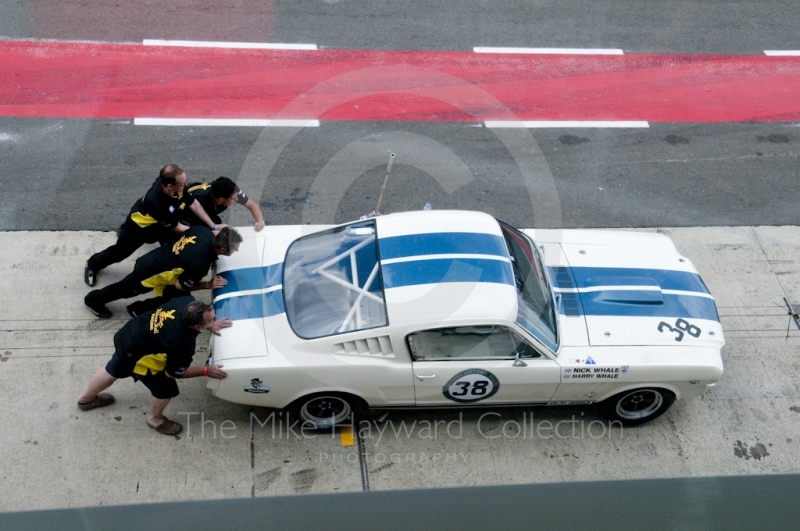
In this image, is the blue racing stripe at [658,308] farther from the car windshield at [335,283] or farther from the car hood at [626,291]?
the car windshield at [335,283]

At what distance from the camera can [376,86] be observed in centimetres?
1004

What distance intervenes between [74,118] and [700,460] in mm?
7775

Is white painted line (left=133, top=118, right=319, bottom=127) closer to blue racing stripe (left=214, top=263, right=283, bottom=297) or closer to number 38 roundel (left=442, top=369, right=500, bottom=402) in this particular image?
blue racing stripe (left=214, top=263, right=283, bottom=297)

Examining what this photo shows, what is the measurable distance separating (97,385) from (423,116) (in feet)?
17.7

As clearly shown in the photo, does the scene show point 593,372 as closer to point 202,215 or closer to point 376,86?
point 202,215

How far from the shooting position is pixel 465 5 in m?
11.6

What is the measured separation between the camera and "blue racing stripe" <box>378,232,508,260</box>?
231 inches

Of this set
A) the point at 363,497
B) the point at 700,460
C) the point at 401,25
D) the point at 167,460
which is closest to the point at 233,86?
the point at 401,25

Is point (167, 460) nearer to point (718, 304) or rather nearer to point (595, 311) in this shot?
point (595, 311)

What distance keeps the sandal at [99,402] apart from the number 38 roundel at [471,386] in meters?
2.74

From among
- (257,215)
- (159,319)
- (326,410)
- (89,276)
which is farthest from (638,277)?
(89,276)

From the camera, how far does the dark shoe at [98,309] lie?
673 centimetres

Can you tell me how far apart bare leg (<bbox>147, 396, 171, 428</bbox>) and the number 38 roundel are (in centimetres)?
215

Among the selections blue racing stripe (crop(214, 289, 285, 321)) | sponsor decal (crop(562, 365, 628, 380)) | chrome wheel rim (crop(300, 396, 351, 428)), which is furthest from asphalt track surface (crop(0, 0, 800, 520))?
chrome wheel rim (crop(300, 396, 351, 428))
